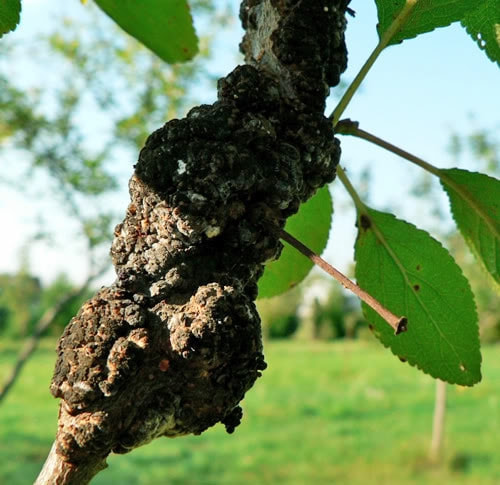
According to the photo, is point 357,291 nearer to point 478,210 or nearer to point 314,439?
point 478,210

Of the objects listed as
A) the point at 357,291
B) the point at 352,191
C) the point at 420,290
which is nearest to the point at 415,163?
the point at 352,191

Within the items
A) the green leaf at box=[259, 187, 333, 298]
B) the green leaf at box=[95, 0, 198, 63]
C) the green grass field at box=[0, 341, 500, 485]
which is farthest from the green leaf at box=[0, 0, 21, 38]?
the green grass field at box=[0, 341, 500, 485]

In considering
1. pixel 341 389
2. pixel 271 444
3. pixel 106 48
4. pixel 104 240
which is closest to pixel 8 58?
pixel 106 48

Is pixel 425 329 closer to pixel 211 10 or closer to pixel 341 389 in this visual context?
pixel 211 10

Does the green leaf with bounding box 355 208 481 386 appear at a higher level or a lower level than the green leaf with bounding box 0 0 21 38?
lower

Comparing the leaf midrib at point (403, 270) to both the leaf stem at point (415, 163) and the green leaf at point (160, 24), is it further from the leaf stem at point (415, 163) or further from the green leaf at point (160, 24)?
the green leaf at point (160, 24)

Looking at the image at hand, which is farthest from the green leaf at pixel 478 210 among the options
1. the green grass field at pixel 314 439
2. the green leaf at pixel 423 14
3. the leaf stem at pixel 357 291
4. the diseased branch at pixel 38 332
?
the green grass field at pixel 314 439

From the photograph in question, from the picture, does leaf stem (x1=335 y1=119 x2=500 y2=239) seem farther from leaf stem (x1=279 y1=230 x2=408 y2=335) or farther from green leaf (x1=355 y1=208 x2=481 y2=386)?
leaf stem (x1=279 y1=230 x2=408 y2=335)
